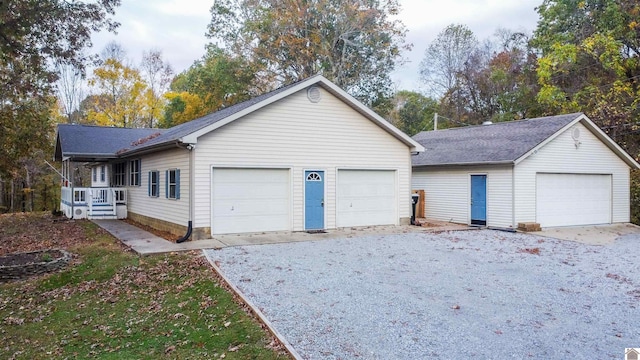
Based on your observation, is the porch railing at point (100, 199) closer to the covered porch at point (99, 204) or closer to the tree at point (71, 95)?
the covered porch at point (99, 204)

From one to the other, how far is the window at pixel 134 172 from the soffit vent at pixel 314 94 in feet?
25.9

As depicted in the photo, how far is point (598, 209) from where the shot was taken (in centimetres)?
1778

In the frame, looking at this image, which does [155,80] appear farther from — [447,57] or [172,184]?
[172,184]

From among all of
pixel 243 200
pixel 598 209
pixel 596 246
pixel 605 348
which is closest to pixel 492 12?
pixel 598 209

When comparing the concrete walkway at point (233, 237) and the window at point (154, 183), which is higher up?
the window at point (154, 183)

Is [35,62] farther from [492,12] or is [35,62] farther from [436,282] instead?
[492,12]

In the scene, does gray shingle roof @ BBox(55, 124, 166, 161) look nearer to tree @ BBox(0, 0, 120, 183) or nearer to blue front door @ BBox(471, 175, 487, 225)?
tree @ BBox(0, 0, 120, 183)

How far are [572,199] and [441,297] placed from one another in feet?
41.5

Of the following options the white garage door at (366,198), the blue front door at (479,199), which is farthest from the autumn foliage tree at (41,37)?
the blue front door at (479,199)

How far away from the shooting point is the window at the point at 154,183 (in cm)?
1455

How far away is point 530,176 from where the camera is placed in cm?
1559

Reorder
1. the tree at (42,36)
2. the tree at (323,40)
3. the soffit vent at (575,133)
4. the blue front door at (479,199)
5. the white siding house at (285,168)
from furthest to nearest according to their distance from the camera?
the tree at (323,40)
the soffit vent at (575,133)
the blue front door at (479,199)
the white siding house at (285,168)
the tree at (42,36)

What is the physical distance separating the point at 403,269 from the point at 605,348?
13.5ft

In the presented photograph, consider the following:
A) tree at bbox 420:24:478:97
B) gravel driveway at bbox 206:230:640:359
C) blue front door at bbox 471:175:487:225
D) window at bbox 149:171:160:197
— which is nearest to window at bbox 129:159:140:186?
window at bbox 149:171:160:197
